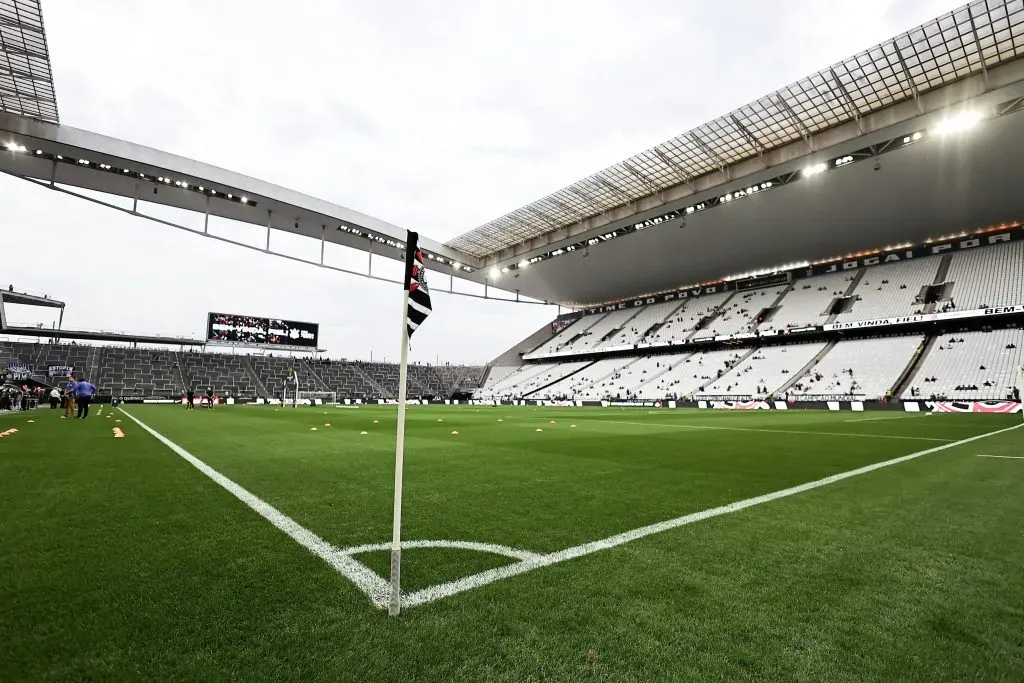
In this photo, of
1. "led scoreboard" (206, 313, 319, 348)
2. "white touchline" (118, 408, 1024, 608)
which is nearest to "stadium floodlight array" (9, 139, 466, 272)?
"led scoreboard" (206, 313, 319, 348)

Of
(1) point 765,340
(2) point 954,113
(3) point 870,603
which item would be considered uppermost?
(2) point 954,113

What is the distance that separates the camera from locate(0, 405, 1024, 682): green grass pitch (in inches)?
70.3

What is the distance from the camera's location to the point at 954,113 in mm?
21172

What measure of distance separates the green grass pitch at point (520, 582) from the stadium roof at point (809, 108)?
879 inches

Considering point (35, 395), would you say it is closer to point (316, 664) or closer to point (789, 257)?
point (316, 664)

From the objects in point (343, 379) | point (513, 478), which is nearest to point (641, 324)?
point (343, 379)

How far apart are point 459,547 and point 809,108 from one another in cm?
2871

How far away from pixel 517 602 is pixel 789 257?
5209 centimetres

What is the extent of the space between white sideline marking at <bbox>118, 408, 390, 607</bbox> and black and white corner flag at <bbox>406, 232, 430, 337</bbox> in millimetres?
1375

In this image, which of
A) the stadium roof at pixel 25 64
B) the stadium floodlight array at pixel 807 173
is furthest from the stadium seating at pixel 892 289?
A: the stadium roof at pixel 25 64

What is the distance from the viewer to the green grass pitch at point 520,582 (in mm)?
1785

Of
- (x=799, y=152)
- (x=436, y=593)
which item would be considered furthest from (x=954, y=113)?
(x=436, y=593)

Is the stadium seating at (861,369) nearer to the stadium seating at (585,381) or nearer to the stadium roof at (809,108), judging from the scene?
A: the stadium roof at (809,108)

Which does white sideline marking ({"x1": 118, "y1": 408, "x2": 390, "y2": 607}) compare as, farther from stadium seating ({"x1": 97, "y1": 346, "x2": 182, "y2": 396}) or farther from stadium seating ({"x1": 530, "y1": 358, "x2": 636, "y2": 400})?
stadium seating ({"x1": 97, "y1": 346, "x2": 182, "y2": 396})
